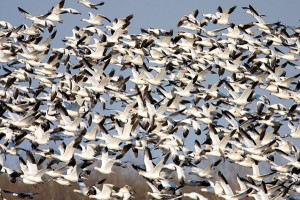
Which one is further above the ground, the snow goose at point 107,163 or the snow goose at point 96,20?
the snow goose at point 96,20

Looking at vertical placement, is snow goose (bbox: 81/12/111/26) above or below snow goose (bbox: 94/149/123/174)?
above

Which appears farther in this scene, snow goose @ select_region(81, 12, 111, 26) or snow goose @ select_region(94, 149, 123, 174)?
snow goose @ select_region(81, 12, 111, 26)

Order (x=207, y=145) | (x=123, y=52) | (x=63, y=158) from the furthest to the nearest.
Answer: (x=123, y=52)
(x=207, y=145)
(x=63, y=158)

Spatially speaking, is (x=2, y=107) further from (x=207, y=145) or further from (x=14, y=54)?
(x=207, y=145)

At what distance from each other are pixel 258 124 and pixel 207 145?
1.44 m

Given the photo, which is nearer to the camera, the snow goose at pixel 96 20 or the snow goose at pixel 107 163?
the snow goose at pixel 107 163

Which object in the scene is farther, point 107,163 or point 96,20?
point 96,20

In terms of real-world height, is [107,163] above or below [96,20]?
below

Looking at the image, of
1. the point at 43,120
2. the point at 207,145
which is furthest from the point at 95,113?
the point at 207,145

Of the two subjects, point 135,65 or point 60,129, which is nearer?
point 60,129

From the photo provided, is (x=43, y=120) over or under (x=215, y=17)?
under

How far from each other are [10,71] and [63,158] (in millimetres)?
4315

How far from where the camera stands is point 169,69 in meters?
26.8

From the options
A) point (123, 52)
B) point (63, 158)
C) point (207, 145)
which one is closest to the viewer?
point (63, 158)
